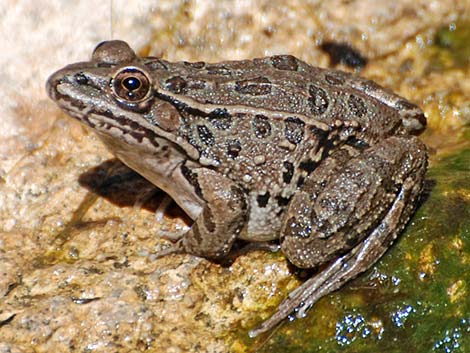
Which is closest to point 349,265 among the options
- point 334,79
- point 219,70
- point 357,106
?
point 357,106

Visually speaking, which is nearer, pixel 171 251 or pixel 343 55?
pixel 171 251

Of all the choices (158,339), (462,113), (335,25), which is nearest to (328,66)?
(335,25)

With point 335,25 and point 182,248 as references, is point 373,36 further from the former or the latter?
point 182,248

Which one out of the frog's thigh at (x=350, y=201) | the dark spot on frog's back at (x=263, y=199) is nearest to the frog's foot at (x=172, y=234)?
the dark spot on frog's back at (x=263, y=199)

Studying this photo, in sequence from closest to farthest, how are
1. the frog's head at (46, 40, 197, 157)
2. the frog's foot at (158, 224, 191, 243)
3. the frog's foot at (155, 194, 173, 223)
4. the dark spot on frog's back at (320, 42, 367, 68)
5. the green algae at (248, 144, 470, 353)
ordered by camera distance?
1. the green algae at (248, 144, 470, 353)
2. the frog's head at (46, 40, 197, 157)
3. the frog's foot at (158, 224, 191, 243)
4. the frog's foot at (155, 194, 173, 223)
5. the dark spot on frog's back at (320, 42, 367, 68)

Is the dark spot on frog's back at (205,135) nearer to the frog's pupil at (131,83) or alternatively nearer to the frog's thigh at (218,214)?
the frog's thigh at (218,214)

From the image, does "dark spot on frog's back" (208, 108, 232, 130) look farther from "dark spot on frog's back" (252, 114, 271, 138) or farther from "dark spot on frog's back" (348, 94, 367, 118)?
"dark spot on frog's back" (348, 94, 367, 118)

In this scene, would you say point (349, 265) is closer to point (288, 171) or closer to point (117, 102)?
point (288, 171)

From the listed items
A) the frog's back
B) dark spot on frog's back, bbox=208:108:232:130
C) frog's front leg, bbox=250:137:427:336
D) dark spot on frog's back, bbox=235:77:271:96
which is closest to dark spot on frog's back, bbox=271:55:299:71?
the frog's back

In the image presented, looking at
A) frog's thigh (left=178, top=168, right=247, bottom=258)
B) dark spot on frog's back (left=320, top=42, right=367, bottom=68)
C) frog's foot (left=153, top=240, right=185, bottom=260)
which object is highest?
dark spot on frog's back (left=320, top=42, right=367, bottom=68)
